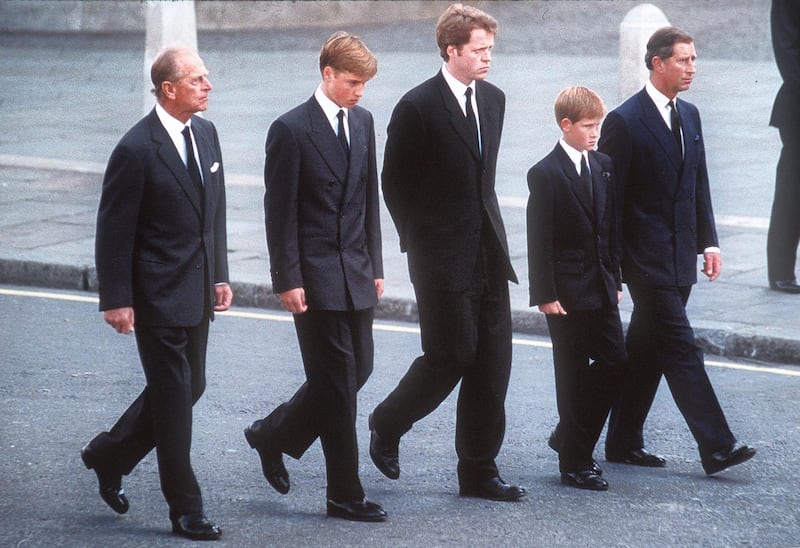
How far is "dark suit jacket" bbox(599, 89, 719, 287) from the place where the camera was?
235 inches

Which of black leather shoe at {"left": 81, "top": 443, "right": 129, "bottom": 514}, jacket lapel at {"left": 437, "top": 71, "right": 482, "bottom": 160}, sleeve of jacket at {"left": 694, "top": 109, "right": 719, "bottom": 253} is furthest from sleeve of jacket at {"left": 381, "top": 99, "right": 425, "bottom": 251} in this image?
black leather shoe at {"left": 81, "top": 443, "right": 129, "bottom": 514}

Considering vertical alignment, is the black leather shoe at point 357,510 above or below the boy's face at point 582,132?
below

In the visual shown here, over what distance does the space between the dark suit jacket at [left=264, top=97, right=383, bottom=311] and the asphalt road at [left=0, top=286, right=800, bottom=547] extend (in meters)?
0.80

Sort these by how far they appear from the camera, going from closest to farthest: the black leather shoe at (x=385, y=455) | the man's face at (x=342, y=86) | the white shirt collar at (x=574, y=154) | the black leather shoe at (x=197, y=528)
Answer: the black leather shoe at (x=197, y=528) → the man's face at (x=342, y=86) → the white shirt collar at (x=574, y=154) → the black leather shoe at (x=385, y=455)

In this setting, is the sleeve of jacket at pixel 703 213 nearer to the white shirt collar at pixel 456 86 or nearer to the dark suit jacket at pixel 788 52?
the white shirt collar at pixel 456 86

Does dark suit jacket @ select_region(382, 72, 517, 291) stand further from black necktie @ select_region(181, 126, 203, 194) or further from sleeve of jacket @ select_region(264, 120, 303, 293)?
black necktie @ select_region(181, 126, 203, 194)

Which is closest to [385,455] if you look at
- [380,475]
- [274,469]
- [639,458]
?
[380,475]

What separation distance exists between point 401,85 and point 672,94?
13.0 metres

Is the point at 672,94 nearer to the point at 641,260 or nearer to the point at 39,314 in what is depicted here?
the point at 641,260

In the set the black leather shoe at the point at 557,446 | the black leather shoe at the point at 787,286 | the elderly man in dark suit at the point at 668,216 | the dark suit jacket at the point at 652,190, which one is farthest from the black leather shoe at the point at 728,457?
the black leather shoe at the point at 787,286

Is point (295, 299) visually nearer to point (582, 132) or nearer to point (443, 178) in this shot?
point (443, 178)

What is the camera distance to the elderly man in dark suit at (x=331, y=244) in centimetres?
536

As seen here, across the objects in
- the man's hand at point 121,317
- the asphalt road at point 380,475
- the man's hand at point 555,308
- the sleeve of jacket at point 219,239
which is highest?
the sleeve of jacket at point 219,239

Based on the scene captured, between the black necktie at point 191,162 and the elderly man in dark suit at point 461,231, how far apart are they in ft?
2.36
